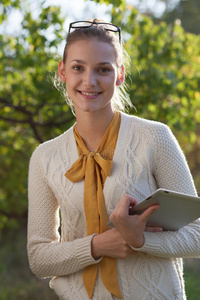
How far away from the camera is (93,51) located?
6.88 feet

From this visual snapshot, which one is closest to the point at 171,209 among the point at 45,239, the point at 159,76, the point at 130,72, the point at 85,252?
the point at 85,252

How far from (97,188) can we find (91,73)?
0.50 meters

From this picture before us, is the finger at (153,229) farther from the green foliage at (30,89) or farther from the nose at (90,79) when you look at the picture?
the green foliage at (30,89)

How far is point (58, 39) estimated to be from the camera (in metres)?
4.21

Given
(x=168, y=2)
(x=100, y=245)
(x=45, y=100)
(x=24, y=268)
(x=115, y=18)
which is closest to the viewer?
(x=100, y=245)

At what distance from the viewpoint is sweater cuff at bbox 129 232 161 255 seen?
77.4 inches

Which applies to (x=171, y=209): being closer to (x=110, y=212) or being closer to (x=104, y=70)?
(x=110, y=212)

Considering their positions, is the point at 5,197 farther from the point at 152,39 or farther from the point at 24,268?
the point at 152,39

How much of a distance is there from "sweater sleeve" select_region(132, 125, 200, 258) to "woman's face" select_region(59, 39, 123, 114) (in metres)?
0.30

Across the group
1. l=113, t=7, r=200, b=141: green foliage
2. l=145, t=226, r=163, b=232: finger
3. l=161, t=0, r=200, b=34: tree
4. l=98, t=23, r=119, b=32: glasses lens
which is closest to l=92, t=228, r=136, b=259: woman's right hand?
l=145, t=226, r=163, b=232: finger

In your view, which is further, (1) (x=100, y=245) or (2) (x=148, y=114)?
(2) (x=148, y=114)

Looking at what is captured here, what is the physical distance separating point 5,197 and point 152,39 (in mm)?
2963

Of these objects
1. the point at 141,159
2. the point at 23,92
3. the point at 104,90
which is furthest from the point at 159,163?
the point at 23,92

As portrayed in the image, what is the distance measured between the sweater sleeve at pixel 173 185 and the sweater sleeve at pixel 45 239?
34cm
